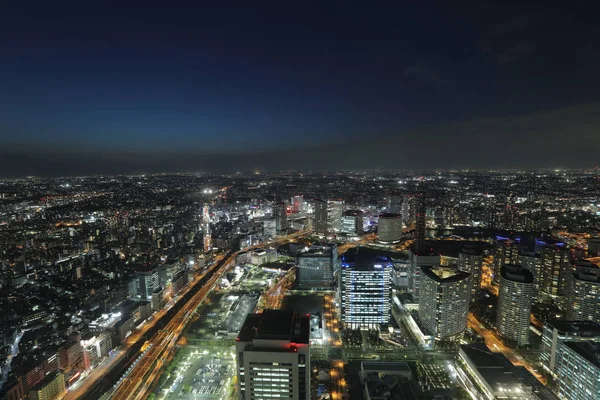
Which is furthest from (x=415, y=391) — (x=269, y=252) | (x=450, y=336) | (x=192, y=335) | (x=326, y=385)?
(x=269, y=252)

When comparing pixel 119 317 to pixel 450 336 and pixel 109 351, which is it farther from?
pixel 450 336

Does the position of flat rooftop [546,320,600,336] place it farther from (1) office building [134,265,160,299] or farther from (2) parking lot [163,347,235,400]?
(1) office building [134,265,160,299]

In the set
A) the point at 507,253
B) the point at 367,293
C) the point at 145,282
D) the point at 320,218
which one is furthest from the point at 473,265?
the point at 145,282

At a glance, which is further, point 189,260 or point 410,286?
point 189,260

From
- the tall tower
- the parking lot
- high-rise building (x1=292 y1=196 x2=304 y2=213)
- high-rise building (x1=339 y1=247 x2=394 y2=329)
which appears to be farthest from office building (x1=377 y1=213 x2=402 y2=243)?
the parking lot

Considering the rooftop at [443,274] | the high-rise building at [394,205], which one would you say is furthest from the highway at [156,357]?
the high-rise building at [394,205]

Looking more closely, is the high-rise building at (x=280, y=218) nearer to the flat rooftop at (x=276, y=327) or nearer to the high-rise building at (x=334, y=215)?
the high-rise building at (x=334, y=215)
